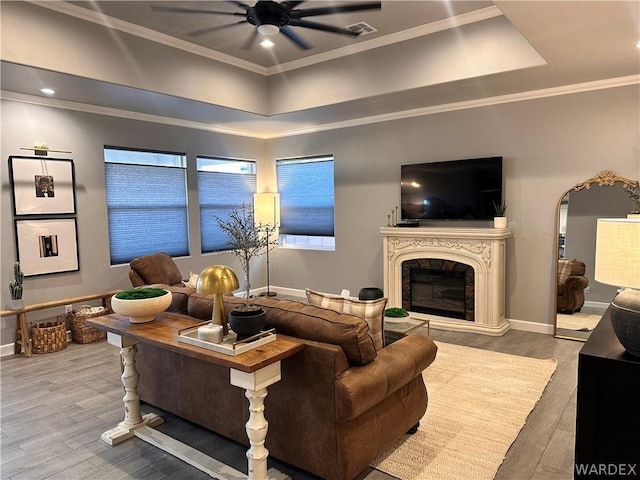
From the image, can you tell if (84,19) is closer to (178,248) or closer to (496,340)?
(178,248)

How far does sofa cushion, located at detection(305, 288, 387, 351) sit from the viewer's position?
2525 millimetres

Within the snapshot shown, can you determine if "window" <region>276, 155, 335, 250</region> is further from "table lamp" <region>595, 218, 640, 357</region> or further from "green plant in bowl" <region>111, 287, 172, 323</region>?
"table lamp" <region>595, 218, 640, 357</region>

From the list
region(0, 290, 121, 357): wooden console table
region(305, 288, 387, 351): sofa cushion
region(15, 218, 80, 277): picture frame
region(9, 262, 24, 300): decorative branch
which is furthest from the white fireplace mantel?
region(9, 262, 24, 300): decorative branch

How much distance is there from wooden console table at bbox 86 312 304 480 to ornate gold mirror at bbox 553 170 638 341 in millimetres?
3734

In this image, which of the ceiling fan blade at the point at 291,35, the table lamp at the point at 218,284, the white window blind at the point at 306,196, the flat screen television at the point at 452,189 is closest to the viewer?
the table lamp at the point at 218,284

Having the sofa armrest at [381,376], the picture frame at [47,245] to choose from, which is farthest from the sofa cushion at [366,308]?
the picture frame at [47,245]

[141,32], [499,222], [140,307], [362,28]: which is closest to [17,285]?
[140,307]

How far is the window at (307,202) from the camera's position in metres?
6.73

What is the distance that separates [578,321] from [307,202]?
4.14 meters

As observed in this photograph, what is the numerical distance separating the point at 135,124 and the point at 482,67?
424 cm

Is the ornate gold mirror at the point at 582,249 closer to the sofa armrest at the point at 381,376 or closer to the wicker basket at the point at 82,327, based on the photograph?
the sofa armrest at the point at 381,376

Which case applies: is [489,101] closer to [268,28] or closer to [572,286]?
[572,286]

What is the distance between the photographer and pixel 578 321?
4.62 metres

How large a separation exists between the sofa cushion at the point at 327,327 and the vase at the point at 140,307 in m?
Result: 0.73
